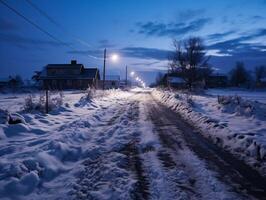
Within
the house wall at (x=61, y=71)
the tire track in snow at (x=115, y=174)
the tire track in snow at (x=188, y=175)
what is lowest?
the tire track in snow at (x=115, y=174)

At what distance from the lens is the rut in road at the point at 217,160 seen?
531 centimetres

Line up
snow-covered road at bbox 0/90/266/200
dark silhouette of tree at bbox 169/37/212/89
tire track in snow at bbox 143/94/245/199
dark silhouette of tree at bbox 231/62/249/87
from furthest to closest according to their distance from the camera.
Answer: dark silhouette of tree at bbox 231/62/249/87 < dark silhouette of tree at bbox 169/37/212/89 < snow-covered road at bbox 0/90/266/200 < tire track in snow at bbox 143/94/245/199

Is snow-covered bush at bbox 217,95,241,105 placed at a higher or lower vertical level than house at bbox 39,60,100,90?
lower

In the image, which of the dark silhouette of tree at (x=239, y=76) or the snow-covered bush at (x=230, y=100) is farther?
the dark silhouette of tree at (x=239, y=76)

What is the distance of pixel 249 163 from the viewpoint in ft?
22.6

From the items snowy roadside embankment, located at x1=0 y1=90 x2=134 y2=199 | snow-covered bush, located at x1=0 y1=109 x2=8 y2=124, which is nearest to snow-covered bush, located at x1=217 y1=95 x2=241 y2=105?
snowy roadside embankment, located at x1=0 y1=90 x2=134 y2=199

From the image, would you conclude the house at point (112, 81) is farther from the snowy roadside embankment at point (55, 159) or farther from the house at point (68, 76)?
the snowy roadside embankment at point (55, 159)

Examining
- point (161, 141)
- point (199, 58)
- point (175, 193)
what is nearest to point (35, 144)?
point (161, 141)

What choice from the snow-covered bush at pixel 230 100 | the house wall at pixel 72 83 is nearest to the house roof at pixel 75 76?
the house wall at pixel 72 83

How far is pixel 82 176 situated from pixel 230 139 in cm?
505

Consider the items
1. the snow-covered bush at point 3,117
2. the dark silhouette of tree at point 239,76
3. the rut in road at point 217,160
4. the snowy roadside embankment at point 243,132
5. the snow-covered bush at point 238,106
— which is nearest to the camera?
the rut in road at point 217,160

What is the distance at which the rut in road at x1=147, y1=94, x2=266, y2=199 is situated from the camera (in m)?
5.31

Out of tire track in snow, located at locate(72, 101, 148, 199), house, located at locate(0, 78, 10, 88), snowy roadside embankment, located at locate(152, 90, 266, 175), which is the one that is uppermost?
house, located at locate(0, 78, 10, 88)

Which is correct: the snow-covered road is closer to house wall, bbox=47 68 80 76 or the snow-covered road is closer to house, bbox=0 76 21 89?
house, bbox=0 76 21 89
